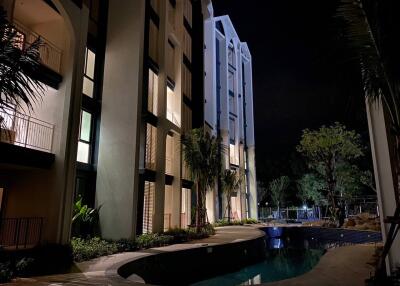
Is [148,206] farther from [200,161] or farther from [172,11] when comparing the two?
[172,11]

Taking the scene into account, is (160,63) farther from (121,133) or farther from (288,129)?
(288,129)

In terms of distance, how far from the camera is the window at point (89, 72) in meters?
12.8

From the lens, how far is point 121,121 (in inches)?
501

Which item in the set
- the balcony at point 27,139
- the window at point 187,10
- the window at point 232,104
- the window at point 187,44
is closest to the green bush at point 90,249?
the balcony at point 27,139

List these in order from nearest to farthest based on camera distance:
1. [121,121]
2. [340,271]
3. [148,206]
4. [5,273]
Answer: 1. [5,273]
2. [340,271]
3. [121,121]
4. [148,206]

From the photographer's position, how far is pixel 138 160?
12.4 m

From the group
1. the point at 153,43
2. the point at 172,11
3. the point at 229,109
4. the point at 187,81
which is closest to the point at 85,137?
the point at 153,43

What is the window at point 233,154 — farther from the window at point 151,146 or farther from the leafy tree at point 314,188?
the window at point 151,146

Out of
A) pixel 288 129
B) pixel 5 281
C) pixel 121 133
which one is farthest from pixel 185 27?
pixel 288 129

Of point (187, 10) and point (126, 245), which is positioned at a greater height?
point (187, 10)

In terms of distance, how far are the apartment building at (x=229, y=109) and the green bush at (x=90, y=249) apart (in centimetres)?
1312

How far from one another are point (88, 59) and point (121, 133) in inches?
135

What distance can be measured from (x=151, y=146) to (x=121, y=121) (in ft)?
8.84

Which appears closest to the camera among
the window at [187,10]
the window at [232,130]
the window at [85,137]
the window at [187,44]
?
the window at [85,137]
